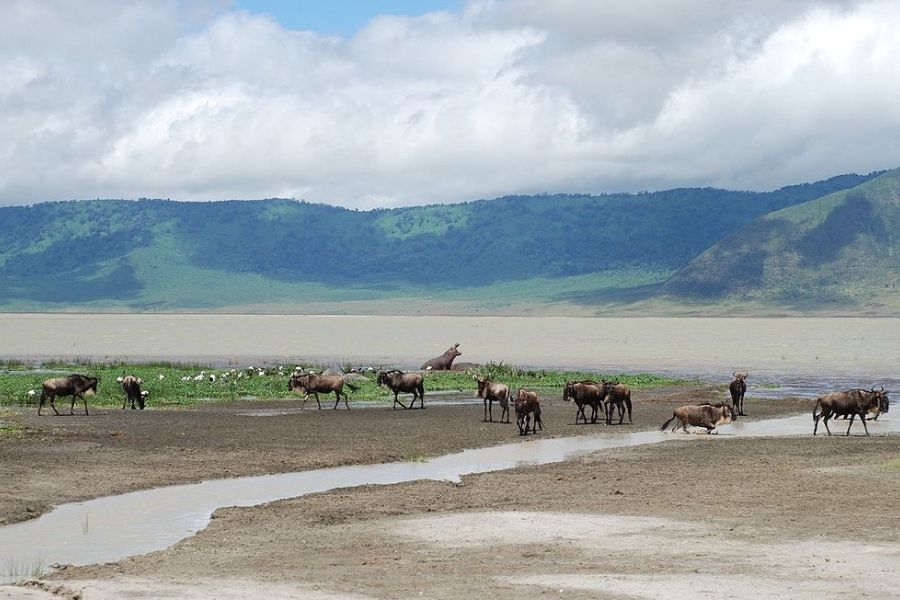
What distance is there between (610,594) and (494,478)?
966 cm

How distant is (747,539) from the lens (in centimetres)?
1598

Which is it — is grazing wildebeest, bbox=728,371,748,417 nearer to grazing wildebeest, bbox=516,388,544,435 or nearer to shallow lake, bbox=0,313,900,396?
grazing wildebeest, bbox=516,388,544,435

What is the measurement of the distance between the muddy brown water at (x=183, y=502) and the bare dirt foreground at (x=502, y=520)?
513 mm

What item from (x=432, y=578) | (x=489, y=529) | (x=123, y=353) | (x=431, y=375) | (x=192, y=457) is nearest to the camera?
(x=432, y=578)

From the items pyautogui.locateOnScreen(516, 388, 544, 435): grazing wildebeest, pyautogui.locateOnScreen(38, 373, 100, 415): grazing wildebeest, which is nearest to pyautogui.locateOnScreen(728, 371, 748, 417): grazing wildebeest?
pyautogui.locateOnScreen(516, 388, 544, 435): grazing wildebeest

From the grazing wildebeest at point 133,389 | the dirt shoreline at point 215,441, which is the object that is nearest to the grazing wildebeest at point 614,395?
the dirt shoreline at point 215,441

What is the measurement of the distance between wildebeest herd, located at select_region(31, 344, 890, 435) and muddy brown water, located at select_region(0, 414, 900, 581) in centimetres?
160

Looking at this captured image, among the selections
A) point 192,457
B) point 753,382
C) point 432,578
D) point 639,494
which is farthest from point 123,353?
point 432,578

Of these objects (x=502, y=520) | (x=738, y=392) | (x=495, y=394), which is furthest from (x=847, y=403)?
(x=502, y=520)

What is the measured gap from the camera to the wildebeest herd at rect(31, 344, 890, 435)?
30719mm

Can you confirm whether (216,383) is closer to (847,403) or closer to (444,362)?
(444,362)

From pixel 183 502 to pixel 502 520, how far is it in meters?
5.25

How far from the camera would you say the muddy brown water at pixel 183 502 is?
16594 millimetres

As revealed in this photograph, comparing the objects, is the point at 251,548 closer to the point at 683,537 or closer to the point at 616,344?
the point at 683,537
